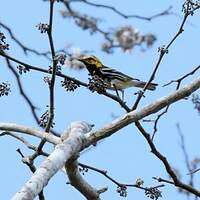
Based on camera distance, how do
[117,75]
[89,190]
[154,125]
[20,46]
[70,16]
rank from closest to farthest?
[89,190], [154,125], [117,75], [20,46], [70,16]

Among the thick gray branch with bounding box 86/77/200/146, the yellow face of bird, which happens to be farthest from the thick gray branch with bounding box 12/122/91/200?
the yellow face of bird

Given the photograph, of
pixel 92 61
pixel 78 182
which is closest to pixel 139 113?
pixel 78 182

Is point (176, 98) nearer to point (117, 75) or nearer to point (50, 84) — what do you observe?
point (50, 84)

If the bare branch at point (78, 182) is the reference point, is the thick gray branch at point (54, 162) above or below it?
below

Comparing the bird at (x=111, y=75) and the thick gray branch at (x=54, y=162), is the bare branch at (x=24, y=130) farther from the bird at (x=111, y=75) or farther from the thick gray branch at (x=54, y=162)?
the bird at (x=111, y=75)

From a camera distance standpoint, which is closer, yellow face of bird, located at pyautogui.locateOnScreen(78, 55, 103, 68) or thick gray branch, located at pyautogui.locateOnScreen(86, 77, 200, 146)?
thick gray branch, located at pyautogui.locateOnScreen(86, 77, 200, 146)

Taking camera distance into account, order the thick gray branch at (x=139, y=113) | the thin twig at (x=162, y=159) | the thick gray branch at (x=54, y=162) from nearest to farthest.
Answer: the thick gray branch at (x=54, y=162) < the thick gray branch at (x=139, y=113) < the thin twig at (x=162, y=159)

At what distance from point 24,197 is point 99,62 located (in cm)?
253

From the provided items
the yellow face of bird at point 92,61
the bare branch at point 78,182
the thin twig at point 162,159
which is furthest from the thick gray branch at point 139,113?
the yellow face of bird at point 92,61

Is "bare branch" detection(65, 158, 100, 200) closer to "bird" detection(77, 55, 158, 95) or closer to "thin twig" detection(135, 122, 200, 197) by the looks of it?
"thin twig" detection(135, 122, 200, 197)

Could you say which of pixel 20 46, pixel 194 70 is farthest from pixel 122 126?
pixel 20 46

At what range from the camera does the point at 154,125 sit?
341cm

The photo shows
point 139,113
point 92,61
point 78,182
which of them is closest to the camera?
point 139,113

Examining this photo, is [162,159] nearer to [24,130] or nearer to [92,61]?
[24,130]
